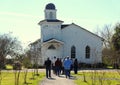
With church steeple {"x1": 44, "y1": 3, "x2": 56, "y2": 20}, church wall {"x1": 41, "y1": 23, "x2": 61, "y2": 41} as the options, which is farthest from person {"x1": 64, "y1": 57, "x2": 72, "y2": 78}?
church steeple {"x1": 44, "y1": 3, "x2": 56, "y2": 20}

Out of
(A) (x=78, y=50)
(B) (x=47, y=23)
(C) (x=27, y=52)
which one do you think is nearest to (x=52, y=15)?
(B) (x=47, y=23)

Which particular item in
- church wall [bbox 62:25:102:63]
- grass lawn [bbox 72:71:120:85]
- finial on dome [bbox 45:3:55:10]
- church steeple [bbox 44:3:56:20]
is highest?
finial on dome [bbox 45:3:55:10]

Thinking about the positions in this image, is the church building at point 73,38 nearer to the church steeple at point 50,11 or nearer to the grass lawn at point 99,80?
the church steeple at point 50,11

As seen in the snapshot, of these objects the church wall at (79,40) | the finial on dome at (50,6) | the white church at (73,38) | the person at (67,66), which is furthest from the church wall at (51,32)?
the person at (67,66)

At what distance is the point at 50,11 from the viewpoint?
279ft

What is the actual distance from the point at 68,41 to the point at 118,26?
10486mm

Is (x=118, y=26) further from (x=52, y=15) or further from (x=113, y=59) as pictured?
(x=113, y=59)

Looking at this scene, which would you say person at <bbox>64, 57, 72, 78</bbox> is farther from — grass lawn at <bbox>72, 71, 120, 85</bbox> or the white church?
the white church

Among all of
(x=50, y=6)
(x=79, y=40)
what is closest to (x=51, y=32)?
(x=79, y=40)

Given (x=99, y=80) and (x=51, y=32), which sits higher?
(x=51, y=32)

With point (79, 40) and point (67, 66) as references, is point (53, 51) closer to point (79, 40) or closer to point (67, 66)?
point (79, 40)

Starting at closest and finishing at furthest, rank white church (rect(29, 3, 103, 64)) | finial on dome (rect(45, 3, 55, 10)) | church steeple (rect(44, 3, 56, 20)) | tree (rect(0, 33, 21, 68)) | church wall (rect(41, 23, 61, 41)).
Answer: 1. tree (rect(0, 33, 21, 68))
2. white church (rect(29, 3, 103, 64))
3. church wall (rect(41, 23, 61, 41))
4. church steeple (rect(44, 3, 56, 20))
5. finial on dome (rect(45, 3, 55, 10))

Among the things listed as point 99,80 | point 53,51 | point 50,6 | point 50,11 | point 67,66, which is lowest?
point 99,80

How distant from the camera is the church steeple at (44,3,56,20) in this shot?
277 feet
